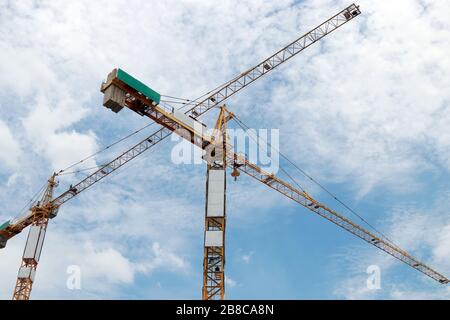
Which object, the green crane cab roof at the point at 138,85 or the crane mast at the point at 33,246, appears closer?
the green crane cab roof at the point at 138,85

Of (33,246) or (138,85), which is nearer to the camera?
(138,85)

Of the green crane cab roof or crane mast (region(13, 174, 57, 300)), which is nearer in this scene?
the green crane cab roof

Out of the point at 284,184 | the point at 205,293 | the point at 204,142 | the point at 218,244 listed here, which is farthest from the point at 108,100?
the point at 284,184
